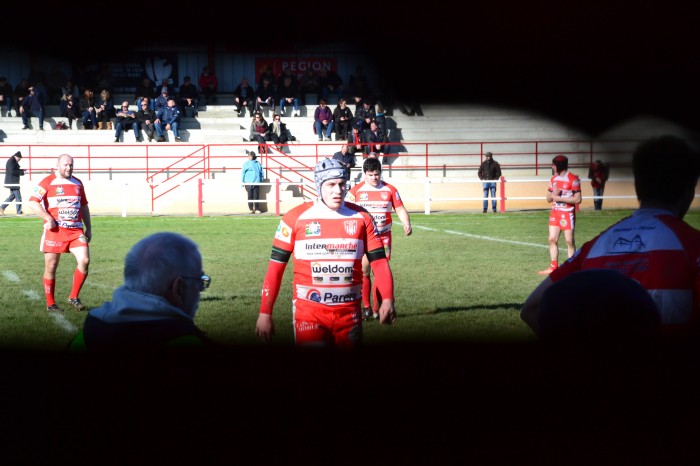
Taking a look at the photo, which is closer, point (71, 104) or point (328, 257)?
point (71, 104)

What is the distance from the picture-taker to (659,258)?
229cm

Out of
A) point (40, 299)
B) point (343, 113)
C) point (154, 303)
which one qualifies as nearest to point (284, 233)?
point (343, 113)

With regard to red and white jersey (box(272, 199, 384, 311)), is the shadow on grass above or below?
below

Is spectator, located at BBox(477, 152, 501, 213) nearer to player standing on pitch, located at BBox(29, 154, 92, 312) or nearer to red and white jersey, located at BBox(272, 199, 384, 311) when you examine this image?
player standing on pitch, located at BBox(29, 154, 92, 312)

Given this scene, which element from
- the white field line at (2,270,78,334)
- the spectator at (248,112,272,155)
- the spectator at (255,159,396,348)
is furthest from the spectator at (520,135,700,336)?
the spectator at (248,112,272,155)

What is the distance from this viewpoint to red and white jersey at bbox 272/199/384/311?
5.47 meters

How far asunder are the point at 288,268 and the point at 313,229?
329 inches

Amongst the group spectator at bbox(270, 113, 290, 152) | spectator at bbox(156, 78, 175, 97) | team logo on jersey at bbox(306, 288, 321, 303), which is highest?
spectator at bbox(270, 113, 290, 152)

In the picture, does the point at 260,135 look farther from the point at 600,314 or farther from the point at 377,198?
the point at 600,314

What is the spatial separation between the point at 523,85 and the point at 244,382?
0.65 metres

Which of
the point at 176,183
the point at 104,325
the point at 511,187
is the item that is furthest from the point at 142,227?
the point at 104,325

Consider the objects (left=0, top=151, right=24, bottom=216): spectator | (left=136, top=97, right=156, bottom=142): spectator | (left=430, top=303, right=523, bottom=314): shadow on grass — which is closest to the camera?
(left=136, top=97, right=156, bottom=142): spectator

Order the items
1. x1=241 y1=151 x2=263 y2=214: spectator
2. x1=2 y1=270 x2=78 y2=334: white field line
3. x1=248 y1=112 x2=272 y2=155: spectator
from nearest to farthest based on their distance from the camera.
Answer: x1=2 y1=270 x2=78 y2=334: white field line, x1=248 y1=112 x2=272 y2=155: spectator, x1=241 y1=151 x2=263 y2=214: spectator

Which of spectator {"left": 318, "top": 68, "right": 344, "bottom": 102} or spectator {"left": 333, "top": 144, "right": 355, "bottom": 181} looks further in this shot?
spectator {"left": 333, "top": 144, "right": 355, "bottom": 181}
